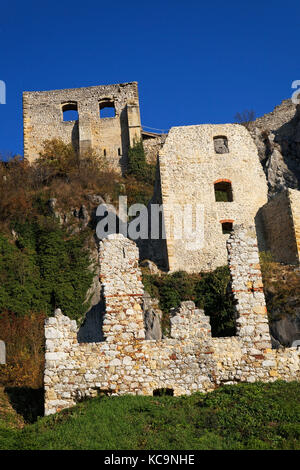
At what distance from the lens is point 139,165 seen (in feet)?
134

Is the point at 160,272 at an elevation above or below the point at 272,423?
above

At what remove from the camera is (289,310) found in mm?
19438

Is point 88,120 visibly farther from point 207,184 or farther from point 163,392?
point 163,392

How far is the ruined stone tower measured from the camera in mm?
42969

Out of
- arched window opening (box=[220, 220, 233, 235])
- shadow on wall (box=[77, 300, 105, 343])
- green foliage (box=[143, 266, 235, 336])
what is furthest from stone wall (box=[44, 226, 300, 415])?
arched window opening (box=[220, 220, 233, 235])

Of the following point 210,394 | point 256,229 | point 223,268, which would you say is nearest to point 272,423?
point 210,394

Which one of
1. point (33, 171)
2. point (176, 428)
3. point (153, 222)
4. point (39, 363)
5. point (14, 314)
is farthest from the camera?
point (33, 171)

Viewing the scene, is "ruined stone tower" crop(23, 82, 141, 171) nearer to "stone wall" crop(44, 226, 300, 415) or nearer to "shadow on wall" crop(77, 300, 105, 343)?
"shadow on wall" crop(77, 300, 105, 343)

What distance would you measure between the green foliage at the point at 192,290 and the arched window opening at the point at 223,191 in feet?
15.4

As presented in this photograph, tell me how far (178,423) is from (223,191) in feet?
61.9

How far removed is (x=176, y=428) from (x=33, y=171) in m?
27.1
